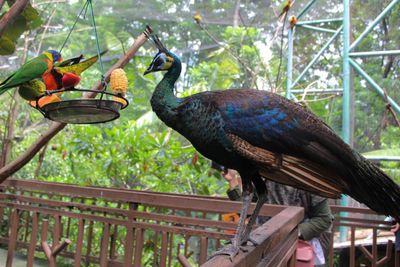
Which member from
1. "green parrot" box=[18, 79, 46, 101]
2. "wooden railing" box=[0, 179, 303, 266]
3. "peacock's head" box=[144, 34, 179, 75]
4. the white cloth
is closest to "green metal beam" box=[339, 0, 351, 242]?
the white cloth

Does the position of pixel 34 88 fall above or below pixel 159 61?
below

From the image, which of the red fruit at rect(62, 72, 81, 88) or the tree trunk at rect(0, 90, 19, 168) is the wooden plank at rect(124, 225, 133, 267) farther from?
Answer: the tree trunk at rect(0, 90, 19, 168)

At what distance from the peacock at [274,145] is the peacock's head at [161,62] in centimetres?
13

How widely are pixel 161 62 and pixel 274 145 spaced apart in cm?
54

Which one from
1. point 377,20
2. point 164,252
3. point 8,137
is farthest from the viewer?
point 8,137

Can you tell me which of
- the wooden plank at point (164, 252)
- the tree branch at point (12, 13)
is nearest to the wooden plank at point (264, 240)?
the wooden plank at point (164, 252)

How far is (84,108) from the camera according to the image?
175cm

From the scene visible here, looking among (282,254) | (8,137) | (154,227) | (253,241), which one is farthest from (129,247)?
(8,137)

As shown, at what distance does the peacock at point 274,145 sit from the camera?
5.19 ft

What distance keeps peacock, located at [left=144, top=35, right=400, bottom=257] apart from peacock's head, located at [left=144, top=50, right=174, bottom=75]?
133 millimetres

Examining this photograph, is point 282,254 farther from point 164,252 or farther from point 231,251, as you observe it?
point 164,252

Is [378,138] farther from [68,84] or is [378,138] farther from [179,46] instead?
[179,46]

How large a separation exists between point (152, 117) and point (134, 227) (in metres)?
5.98

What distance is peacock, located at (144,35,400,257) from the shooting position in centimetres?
158
